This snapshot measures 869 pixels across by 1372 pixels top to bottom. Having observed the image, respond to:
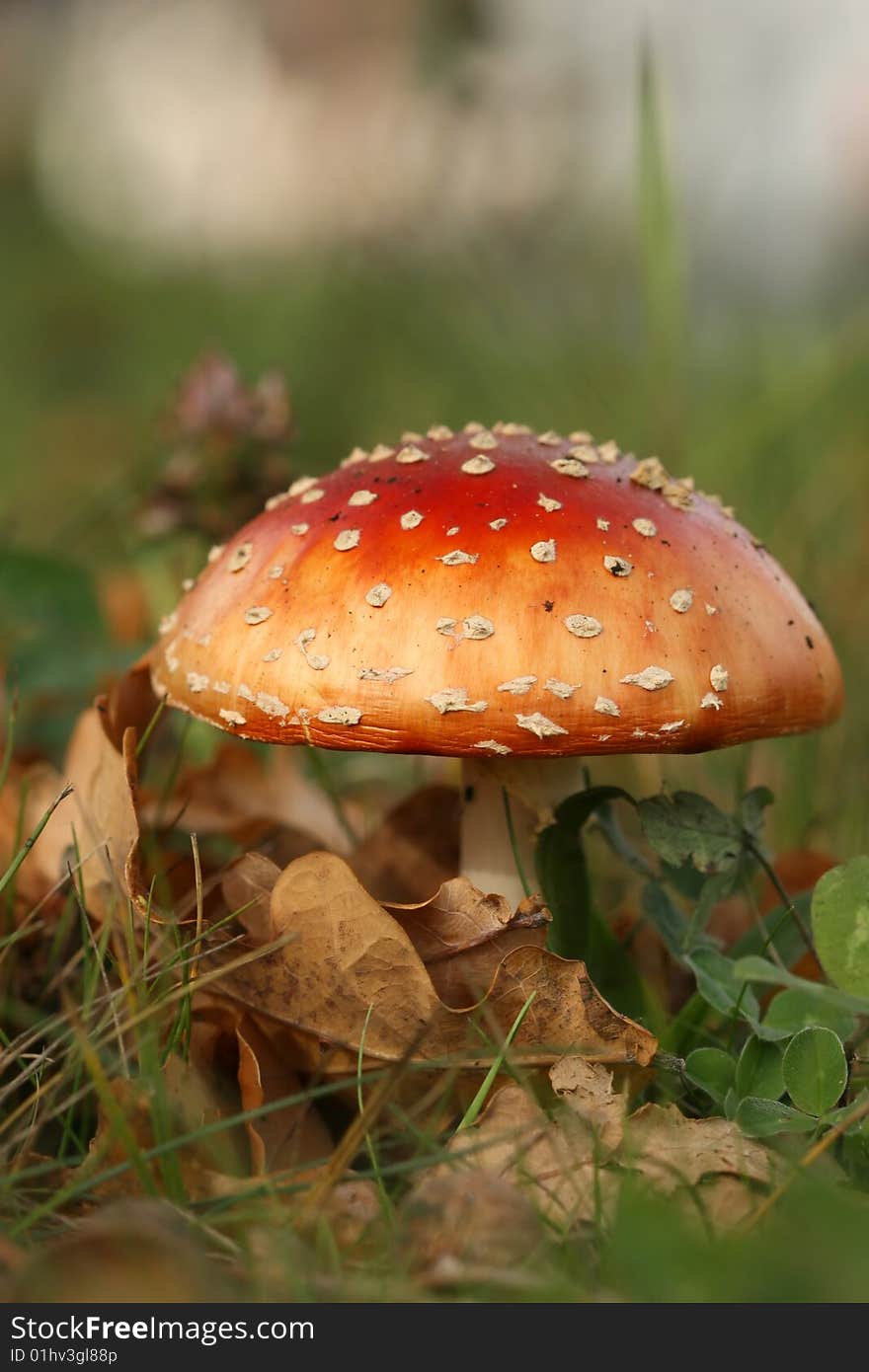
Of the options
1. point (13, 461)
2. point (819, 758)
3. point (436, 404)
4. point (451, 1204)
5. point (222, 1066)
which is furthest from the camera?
point (13, 461)

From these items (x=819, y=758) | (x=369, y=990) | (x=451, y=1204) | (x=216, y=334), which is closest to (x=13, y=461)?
(x=216, y=334)

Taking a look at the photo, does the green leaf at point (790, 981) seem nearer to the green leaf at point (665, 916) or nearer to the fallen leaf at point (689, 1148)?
the fallen leaf at point (689, 1148)

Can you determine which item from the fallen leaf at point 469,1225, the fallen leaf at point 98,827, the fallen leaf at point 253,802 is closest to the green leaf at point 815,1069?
the fallen leaf at point 469,1225

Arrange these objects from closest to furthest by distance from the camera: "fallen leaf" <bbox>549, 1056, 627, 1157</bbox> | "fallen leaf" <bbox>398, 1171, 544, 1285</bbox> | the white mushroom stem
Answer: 1. "fallen leaf" <bbox>398, 1171, 544, 1285</bbox>
2. "fallen leaf" <bbox>549, 1056, 627, 1157</bbox>
3. the white mushroom stem

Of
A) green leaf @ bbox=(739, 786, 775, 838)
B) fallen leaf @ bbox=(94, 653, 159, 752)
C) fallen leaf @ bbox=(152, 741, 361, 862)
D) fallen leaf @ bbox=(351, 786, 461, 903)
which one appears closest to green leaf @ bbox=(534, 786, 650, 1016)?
green leaf @ bbox=(739, 786, 775, 838)

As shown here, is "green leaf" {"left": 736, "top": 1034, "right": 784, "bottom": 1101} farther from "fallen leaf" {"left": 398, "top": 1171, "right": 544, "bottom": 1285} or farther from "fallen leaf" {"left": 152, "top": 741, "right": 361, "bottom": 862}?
"fallen leaf" {"left": 152, "top": 741, "right": 361, "bottom": 862}

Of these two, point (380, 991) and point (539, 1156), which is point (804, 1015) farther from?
point (380, 991)
